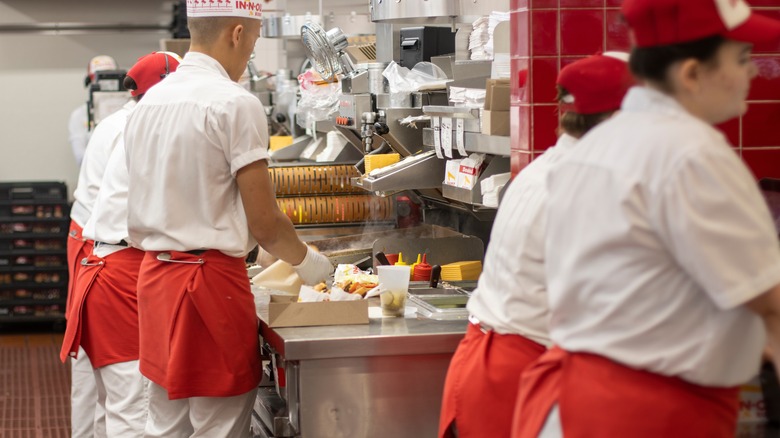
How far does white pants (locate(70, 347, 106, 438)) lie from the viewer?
15.0 ft

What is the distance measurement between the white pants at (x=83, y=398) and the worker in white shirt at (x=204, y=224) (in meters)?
1.50

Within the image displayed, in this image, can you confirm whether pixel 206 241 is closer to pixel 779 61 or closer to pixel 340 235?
pixel 779 61

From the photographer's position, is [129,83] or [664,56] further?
[129,83]

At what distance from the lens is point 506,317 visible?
2.31 meters

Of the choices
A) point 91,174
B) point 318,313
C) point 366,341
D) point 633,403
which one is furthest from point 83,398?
point 633,403

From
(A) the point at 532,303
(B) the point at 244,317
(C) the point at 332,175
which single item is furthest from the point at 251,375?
(C) the point at 332,175

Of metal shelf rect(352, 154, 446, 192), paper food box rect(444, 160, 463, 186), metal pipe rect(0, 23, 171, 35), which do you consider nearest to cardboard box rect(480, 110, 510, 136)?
paper food box rect(444, 160, 463, 186)

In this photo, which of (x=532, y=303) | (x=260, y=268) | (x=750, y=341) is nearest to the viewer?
(x=750, y=341)

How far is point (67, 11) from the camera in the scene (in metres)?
10.4

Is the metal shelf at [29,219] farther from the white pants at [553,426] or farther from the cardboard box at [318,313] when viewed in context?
the white pants at [553,426]

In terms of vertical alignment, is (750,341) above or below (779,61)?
below

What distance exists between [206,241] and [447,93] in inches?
48.9

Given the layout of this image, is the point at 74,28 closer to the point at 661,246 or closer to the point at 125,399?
the point at 125,399

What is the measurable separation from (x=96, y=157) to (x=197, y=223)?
1.57 m
